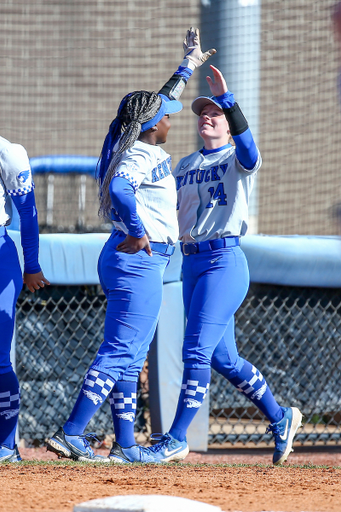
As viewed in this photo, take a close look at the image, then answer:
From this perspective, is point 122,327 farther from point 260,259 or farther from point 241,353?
point 241,353

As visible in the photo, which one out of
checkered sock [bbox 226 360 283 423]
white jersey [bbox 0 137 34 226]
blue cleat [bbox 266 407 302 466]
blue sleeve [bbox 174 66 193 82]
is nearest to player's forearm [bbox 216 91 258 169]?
blue sleeve [bbox 174 66 193 82]


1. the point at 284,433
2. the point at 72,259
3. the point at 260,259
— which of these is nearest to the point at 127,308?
the point at 284,433

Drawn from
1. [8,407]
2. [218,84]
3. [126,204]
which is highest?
[218,84]

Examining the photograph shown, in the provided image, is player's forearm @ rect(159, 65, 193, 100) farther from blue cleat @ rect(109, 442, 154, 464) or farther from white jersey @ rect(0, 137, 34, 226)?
blue cleat @ rect(109, 442, 154, 464)

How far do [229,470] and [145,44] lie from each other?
1004cm

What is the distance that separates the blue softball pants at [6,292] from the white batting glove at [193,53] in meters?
1.32

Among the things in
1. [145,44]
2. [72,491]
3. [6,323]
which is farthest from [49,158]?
[72,491]

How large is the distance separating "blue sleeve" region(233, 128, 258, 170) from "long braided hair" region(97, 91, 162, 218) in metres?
0.41

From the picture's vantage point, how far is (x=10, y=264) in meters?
2.95

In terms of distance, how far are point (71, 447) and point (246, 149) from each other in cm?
153

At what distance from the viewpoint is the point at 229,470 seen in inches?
111

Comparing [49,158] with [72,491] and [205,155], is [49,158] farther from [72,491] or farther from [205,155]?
[72,491]

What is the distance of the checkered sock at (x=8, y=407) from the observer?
9.66 feet

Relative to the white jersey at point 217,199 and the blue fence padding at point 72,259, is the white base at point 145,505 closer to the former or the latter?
the white jersey at point 217,199
